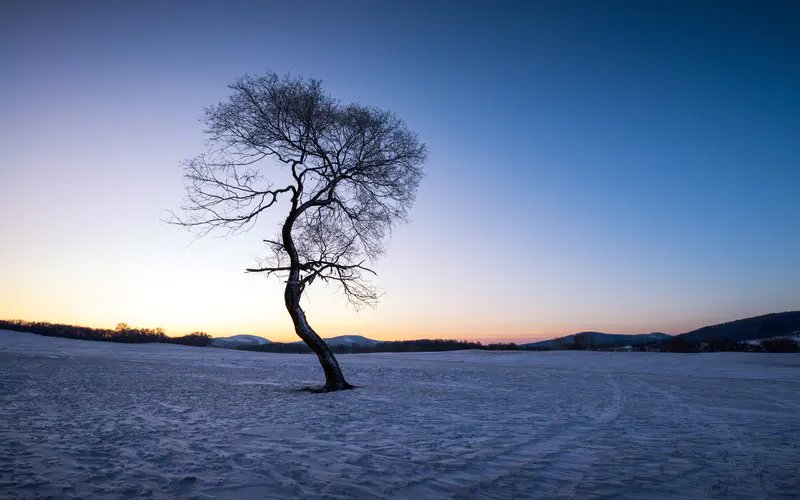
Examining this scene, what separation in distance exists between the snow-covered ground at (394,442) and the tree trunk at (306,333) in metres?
0.87

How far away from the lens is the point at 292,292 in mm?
12406

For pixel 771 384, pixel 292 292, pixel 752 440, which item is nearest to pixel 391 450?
pixel 752 440

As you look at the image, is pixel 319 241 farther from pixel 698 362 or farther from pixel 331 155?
pixel 698 362

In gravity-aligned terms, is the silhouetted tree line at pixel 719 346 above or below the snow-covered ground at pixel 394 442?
above

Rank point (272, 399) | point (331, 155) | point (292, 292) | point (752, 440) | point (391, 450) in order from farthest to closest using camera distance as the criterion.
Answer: point (331, 155) → point (292, 292) → point (272, 399) → point (752, 440) → point (391, 450)

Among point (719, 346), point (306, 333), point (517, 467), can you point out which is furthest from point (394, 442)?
point (719, 346)

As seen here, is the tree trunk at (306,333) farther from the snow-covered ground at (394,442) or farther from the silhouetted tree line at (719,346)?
the silhouetted tree line at (719,346)

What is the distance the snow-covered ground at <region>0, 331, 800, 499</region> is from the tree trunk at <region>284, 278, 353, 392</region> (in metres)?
0.87

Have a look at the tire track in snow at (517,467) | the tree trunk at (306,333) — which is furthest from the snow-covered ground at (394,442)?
the tree trunk at (306,333)

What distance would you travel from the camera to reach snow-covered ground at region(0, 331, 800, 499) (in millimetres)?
4309

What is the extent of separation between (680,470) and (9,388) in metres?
14.3

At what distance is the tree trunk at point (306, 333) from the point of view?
487 inches

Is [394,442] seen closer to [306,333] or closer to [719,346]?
[306,333]

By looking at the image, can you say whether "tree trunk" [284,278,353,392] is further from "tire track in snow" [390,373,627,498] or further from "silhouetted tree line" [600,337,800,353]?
"silhouetted tree line" [600,337,800,353]
